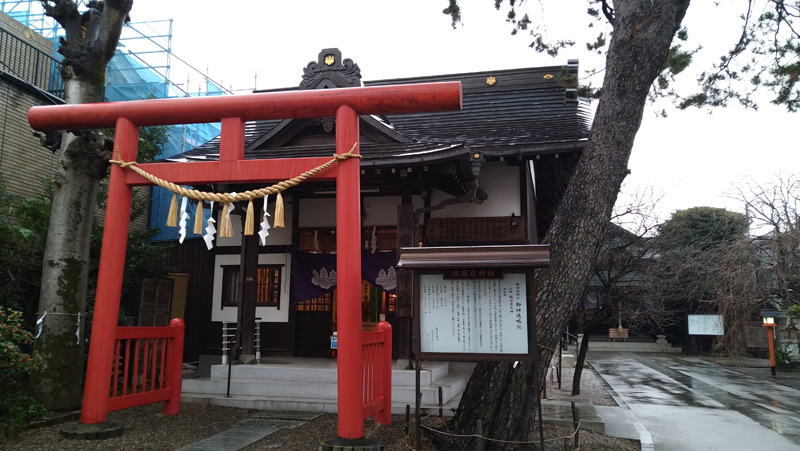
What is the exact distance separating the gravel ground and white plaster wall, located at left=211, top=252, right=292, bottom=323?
3570 millimetres

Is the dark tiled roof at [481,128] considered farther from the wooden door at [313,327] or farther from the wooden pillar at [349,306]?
the wooden door at [313,327]

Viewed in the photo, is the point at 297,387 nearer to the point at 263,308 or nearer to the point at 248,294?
the point at 248,294

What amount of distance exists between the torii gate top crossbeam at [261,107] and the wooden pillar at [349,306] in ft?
2.62

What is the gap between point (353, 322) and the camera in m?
5.63

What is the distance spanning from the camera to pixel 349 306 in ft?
18.4

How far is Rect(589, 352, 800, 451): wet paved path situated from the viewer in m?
8.05

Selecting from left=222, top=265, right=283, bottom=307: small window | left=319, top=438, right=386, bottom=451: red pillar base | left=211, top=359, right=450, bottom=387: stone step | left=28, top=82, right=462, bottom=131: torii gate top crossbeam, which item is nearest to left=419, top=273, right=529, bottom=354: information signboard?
left=319, top=438, right=386, bottom=451: red pillar base

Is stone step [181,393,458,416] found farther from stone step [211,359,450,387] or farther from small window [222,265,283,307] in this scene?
small window [222,265,283,307]

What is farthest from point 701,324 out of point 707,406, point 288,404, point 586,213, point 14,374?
point 14,374

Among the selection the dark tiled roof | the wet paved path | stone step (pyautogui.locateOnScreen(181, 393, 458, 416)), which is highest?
the dark tiled roof

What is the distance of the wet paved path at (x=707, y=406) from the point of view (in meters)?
8.05

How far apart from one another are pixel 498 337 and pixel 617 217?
298 inches

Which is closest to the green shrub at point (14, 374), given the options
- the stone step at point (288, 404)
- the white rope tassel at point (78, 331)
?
the white rope tassel at point (78, 331)

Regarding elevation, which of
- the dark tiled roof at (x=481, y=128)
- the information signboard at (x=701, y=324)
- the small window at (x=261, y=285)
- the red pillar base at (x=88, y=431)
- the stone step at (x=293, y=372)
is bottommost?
the red pillar base at (x=88, y=431)
